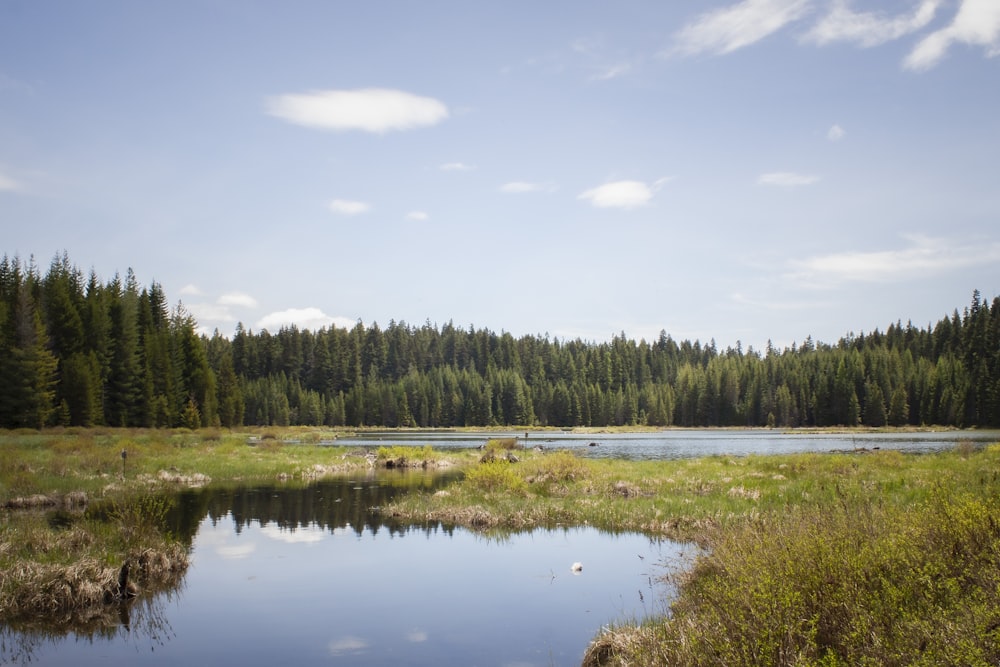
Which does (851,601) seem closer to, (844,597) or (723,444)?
(844,597)

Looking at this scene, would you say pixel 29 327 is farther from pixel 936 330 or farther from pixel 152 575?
pixel 936 330

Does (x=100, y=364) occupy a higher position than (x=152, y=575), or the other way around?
(x=100, y=364)

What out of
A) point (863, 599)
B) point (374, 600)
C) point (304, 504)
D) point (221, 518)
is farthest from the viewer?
point (304, 504)

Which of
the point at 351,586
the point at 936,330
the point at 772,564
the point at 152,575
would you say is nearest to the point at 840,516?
the point at 772,564

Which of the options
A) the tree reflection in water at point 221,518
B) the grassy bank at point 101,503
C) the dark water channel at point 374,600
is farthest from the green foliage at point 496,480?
the grassy bank at point 101,503

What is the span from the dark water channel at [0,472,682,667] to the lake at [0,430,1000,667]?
4 centimetres

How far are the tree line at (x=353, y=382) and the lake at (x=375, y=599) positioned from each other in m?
55.9

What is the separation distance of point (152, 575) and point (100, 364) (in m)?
69.1

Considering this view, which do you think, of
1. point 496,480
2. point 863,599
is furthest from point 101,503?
point 863,599

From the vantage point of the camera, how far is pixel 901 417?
132 m

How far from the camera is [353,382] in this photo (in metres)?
186

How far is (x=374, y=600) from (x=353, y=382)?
17383 centimetres

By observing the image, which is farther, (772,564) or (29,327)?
(29,327)

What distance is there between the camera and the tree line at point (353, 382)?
2862 inches
